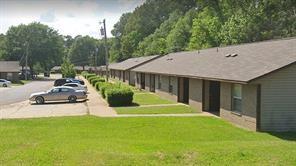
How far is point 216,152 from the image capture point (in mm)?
12242

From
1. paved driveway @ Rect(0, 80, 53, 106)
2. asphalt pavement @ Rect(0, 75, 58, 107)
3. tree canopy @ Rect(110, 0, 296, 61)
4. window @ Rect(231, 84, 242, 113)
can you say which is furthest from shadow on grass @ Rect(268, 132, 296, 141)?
tree canopy @ Rect(110, 0, 296, 61)

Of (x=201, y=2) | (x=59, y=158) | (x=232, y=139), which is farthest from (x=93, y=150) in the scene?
(x=201, y=2)

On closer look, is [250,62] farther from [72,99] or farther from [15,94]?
[15,94]

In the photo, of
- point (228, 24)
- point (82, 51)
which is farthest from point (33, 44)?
point (228, 24)

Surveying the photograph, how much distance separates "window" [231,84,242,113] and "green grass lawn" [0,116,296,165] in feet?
3.17

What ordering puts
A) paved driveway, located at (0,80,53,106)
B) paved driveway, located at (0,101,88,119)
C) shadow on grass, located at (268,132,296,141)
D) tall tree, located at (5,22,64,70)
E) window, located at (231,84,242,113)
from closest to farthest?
shadow on grass, located at (268,132,296,141) → window, located at (231,84,242,113) → paved driveway, located at (0,101,88,119) → paved driveway, located at (0,80,53,106) → tall tree, located at (5,22,64,70)

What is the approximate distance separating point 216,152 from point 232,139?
454 centimetres

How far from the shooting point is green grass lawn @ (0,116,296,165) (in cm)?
1147

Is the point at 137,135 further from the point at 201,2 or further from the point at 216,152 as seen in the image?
the point at 201,2

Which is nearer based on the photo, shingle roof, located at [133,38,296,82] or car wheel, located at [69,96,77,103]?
shingle roof, located at [133,38,296,82]

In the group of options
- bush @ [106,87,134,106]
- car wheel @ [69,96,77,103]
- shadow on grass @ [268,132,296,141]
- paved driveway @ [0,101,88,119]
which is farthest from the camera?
car wheel @ [69,96,77,103]

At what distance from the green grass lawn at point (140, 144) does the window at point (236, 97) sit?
0.97m

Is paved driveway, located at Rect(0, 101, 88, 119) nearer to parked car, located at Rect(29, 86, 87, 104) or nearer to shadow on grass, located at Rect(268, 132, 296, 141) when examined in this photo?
parked car, located at Rect(29, 86, 87, 104)

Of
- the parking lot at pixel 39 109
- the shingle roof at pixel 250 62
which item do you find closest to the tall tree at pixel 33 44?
the parking lot at pixel 39 109
